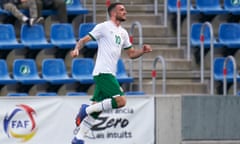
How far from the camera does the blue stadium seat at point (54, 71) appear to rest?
54.4 feet

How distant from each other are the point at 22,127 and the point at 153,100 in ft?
6.44

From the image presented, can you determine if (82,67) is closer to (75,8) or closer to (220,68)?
(75,8)

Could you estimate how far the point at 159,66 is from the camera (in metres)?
18.1

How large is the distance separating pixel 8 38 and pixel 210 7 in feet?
13.7

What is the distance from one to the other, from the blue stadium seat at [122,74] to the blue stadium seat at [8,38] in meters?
1.69

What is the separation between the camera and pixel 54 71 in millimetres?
16688

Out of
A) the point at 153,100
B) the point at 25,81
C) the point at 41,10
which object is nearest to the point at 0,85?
the point at 25,81

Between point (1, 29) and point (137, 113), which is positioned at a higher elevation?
point (1, 29)

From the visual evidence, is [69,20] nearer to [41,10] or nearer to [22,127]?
[41,10]

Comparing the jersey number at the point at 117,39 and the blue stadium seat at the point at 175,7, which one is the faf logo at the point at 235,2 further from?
the jersey number at the point at 117,39

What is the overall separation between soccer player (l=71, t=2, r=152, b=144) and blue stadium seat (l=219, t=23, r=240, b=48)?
5.78 metres

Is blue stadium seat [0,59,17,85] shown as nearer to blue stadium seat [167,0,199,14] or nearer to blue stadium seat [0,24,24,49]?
blue stadium seat [0,24,24,49]

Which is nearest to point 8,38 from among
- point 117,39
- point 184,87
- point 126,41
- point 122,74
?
point 122,74

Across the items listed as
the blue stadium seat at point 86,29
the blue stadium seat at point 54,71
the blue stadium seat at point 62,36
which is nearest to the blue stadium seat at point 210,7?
the blue stadium seat at point 86,29
